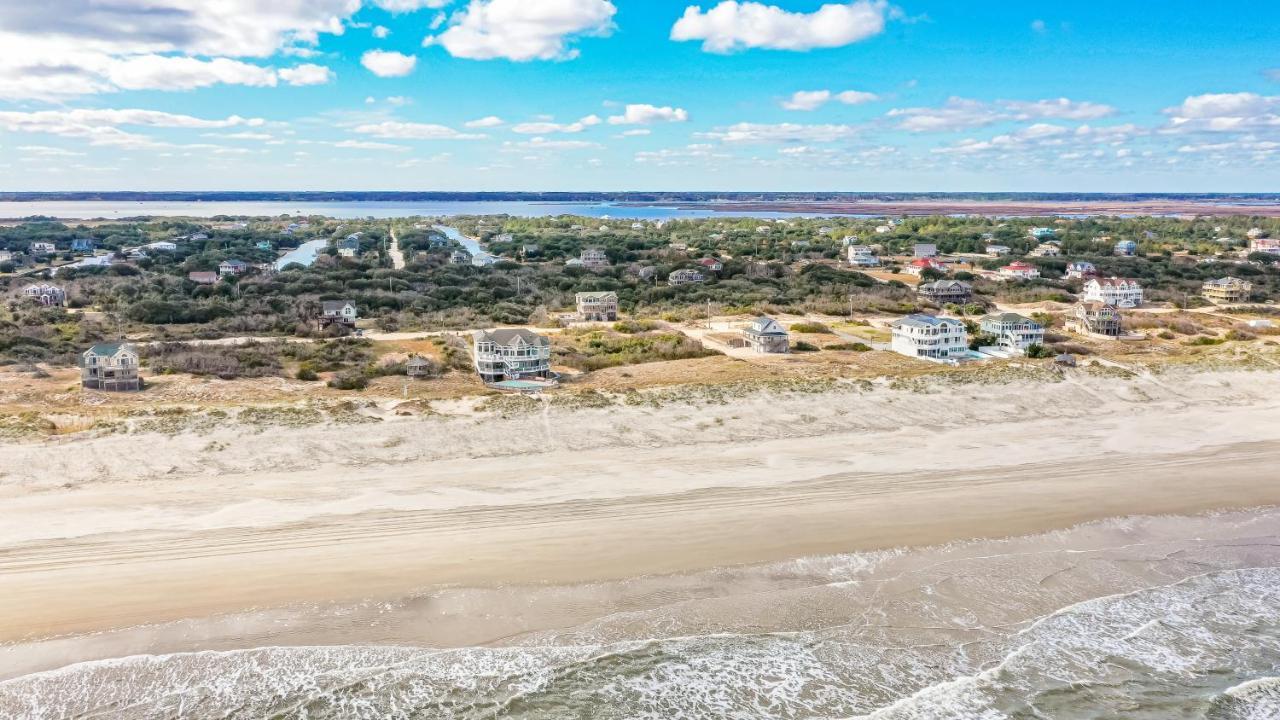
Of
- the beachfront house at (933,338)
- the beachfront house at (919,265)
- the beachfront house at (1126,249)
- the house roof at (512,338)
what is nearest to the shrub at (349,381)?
the house roof at (512,338)

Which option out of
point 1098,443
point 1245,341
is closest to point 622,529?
point 1098,443

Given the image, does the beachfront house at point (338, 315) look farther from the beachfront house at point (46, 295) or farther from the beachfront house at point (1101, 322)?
the beachfront house at point (1101, 322)

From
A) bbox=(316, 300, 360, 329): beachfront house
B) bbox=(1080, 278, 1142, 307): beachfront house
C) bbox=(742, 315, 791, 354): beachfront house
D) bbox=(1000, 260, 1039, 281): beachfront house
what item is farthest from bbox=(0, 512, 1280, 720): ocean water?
bbox=(1000, 260, 1039, 281): beachfront house

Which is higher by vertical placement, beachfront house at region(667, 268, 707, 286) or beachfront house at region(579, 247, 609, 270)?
beachfront house at region(579, 247, 609, 270)

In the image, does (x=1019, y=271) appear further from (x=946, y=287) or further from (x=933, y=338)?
(x=933, y=338)

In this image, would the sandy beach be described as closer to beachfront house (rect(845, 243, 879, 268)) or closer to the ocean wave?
the ocean wave

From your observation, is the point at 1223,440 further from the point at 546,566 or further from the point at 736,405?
the point at 546,566

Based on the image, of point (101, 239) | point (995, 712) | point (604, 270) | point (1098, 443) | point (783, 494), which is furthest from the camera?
point (101, 239)
